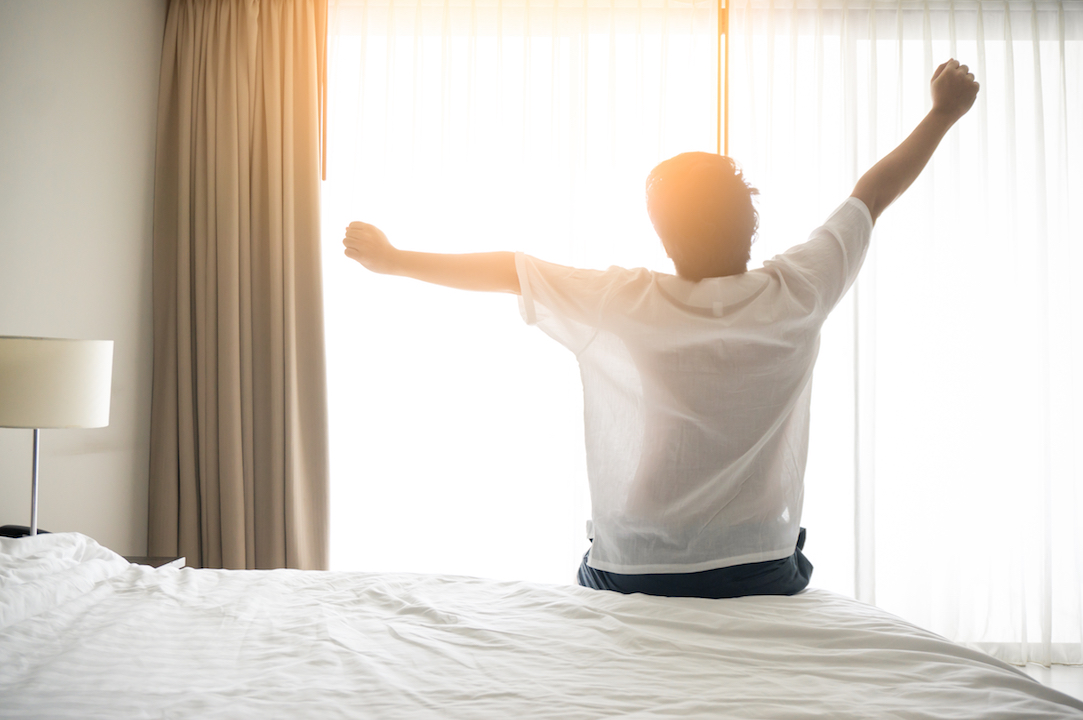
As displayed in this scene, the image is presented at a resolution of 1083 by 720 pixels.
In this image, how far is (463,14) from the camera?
2.73 metres

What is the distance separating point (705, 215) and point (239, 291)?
85.5 inches

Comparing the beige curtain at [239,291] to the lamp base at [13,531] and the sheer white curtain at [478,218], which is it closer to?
the sheer white curtain at [478,218]

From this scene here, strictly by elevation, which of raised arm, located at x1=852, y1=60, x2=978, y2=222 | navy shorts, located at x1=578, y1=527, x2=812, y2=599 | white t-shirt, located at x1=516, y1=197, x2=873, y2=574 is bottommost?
navy shorts, located at x1=578, y1=527, x2=812, y2=599

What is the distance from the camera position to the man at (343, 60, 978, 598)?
0.95 metres

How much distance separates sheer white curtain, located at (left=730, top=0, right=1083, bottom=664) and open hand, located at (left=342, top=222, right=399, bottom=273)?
2041mm

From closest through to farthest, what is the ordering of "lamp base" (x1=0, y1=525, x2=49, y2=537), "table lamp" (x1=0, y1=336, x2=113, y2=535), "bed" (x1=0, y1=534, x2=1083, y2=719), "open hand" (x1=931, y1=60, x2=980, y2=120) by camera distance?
"bed" (x1=0, y1=534, x2=1083, y2=719) < "open hand" (x1=931, y1=60, x2=980, y2=120) < "table lamp" (x1=0, y1=336, x2=113, y2=535) < "lamp base" (x1=0, y1=525, x2=49, y2=537)

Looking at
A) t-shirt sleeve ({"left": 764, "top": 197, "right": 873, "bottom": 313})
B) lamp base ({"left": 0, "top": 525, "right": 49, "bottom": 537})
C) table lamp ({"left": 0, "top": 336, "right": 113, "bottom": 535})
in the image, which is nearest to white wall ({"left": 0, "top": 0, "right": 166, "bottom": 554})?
lamp base ({"left": 0, "top": 525, "right": 49, "bottom": 537})

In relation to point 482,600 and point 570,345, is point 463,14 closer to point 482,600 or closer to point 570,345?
point 570,345

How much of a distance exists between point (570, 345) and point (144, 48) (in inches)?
102

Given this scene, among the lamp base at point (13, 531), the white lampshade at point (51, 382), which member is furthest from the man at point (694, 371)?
the lamp base at point (13, 531)

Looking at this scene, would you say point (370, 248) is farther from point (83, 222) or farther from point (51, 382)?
point (83, 222)

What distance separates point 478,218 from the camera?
2703 millimetres

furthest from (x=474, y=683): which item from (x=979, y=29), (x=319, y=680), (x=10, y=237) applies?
(x=979, y=29)

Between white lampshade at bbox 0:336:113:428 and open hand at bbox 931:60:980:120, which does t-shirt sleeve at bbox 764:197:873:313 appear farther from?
white lampshade at bbox 0:336:113:428
